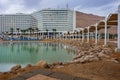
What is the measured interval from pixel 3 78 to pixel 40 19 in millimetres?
133307

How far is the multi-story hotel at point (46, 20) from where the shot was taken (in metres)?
131

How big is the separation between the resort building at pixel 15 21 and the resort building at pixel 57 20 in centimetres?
885

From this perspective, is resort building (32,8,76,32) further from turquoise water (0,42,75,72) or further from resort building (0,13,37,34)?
turquoise water (0,42,75,72)

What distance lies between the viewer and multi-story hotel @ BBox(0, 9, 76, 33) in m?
131

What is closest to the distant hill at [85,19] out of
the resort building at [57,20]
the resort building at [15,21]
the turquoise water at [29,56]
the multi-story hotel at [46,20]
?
the resort building at [57,20]

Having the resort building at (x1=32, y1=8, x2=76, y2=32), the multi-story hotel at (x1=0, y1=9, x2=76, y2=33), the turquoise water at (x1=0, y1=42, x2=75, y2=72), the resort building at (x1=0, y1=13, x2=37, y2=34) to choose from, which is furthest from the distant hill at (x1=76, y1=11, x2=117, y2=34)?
the turquoise water at (x1=0, y1=42, x2=75, y2=72)

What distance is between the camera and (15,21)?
136 m

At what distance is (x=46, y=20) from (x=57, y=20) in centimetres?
699

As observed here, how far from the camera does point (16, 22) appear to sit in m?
136

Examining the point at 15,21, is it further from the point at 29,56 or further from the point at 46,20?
the point at 29,56

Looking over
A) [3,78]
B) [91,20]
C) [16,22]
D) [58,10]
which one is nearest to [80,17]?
[91,20]

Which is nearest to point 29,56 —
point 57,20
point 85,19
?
point 57,20

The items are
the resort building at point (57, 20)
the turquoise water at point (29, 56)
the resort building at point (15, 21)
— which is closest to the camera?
the turquoise water at point (29, 56)

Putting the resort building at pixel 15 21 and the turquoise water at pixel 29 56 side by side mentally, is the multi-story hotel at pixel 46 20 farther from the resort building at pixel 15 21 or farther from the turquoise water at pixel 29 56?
the turquoise water at pixel 29 56
